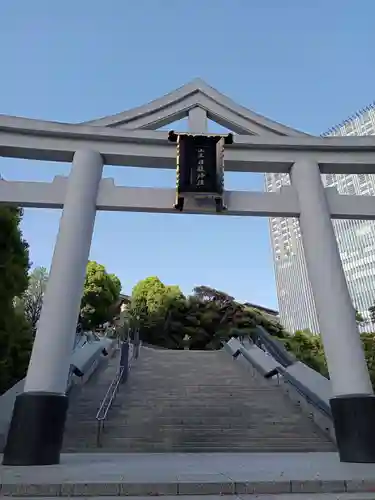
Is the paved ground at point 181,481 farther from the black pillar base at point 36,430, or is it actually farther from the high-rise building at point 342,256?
the high-rise building at point 342,256

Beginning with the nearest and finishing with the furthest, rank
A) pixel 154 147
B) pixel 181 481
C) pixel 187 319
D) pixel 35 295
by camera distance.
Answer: pixel 181 481
pixel 154 147
pixel 35 295
pixel 187 319

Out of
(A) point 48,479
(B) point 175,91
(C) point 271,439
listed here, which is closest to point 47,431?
(A) point 48,479

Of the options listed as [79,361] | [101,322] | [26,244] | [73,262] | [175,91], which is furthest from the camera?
[101,322]

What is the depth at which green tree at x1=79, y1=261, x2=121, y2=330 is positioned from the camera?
98.5ft

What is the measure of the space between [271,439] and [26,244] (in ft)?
23.4

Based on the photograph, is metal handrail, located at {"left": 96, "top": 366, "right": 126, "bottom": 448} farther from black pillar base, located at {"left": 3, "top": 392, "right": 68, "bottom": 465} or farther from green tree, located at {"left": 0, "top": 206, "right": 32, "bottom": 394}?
green tree, located at {"left": 0, "top": 206, "right": 32, "bottom": 394}

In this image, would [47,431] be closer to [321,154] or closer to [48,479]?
[48,479]

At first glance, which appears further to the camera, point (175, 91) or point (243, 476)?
point (175, 91)

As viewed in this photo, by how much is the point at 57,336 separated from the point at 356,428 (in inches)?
169

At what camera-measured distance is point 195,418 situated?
26.8 ft

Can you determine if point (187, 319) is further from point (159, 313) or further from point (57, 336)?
point (57, 336)

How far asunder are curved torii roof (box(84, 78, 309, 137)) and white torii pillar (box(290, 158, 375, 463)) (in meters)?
1.13

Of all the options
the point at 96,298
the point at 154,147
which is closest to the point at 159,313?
the point at 96,298

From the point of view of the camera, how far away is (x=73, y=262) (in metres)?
6.23
